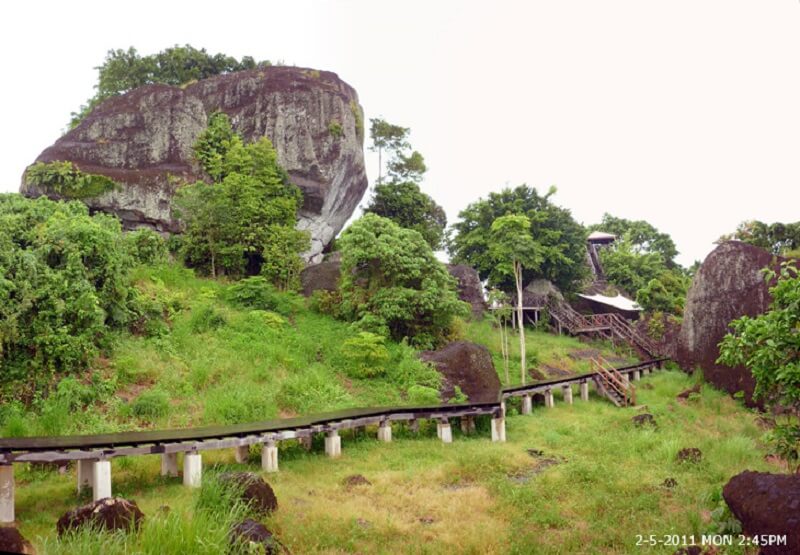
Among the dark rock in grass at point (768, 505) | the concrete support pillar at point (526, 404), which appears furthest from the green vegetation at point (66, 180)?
the dark rock in grass at point (768, 505)

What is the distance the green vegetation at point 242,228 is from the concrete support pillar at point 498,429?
13230 millimetres

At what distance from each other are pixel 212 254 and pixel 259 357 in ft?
29.2

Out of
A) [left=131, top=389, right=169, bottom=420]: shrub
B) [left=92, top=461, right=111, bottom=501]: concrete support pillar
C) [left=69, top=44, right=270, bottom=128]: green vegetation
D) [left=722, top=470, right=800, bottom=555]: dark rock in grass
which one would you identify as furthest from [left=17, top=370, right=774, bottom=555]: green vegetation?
[left=69, top=44, right=270, bottom=128]: green vegetation

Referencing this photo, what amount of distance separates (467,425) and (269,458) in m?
6.48

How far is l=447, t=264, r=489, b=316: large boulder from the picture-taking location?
29.9 metres

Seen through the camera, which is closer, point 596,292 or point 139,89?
point 139,89

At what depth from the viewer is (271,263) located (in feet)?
83.0

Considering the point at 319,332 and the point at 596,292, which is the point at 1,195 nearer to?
the point at 319,332

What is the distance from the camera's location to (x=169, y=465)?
398 inches

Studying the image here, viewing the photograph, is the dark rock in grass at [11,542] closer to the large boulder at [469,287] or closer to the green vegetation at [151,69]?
the large boulder at [469,287]

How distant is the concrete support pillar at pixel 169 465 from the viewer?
10.0m

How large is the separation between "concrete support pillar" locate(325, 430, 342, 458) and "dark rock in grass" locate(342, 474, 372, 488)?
2086 mm

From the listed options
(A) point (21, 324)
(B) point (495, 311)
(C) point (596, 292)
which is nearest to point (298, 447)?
(A) point (21, 324)

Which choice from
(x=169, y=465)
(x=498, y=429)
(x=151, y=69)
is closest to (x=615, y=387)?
(x=498, y=429)
